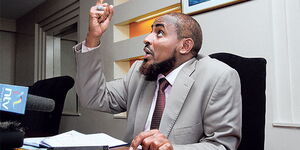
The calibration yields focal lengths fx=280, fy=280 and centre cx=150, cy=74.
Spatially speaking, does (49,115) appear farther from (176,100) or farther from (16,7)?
(16,7)

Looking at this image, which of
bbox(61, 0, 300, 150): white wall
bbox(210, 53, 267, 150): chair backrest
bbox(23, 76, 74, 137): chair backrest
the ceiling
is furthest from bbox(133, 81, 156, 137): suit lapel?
the ceiling

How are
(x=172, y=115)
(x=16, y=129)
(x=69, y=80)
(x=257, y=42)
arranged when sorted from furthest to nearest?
1. (x=69, y=80)
2. (x=257, y=42)
3. (x=172, y=115)
4. (x=16, y=129)

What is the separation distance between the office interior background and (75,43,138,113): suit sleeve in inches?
28.9

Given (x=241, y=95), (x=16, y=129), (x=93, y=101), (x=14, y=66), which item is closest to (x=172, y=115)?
(x=241, y=95)

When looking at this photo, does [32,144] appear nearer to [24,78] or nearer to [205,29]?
[205,29]

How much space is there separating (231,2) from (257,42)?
0.30 m

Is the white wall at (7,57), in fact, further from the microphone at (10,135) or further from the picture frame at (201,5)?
the microphone at (10,135)

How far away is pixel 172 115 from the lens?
104 cm

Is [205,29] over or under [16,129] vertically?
over

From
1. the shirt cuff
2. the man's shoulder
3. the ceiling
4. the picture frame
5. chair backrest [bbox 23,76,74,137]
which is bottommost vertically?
chair backrest [bbox 23,76,74,137]

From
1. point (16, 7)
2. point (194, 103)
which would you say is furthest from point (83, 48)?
point (16, 7)

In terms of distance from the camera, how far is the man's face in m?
1.24

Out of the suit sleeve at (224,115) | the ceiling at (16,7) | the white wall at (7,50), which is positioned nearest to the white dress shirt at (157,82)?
the suit sleeve at (224,115)

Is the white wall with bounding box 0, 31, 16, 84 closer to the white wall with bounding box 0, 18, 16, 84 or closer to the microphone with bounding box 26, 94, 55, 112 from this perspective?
the white wall with bounding box 0, 18, 16, 84
